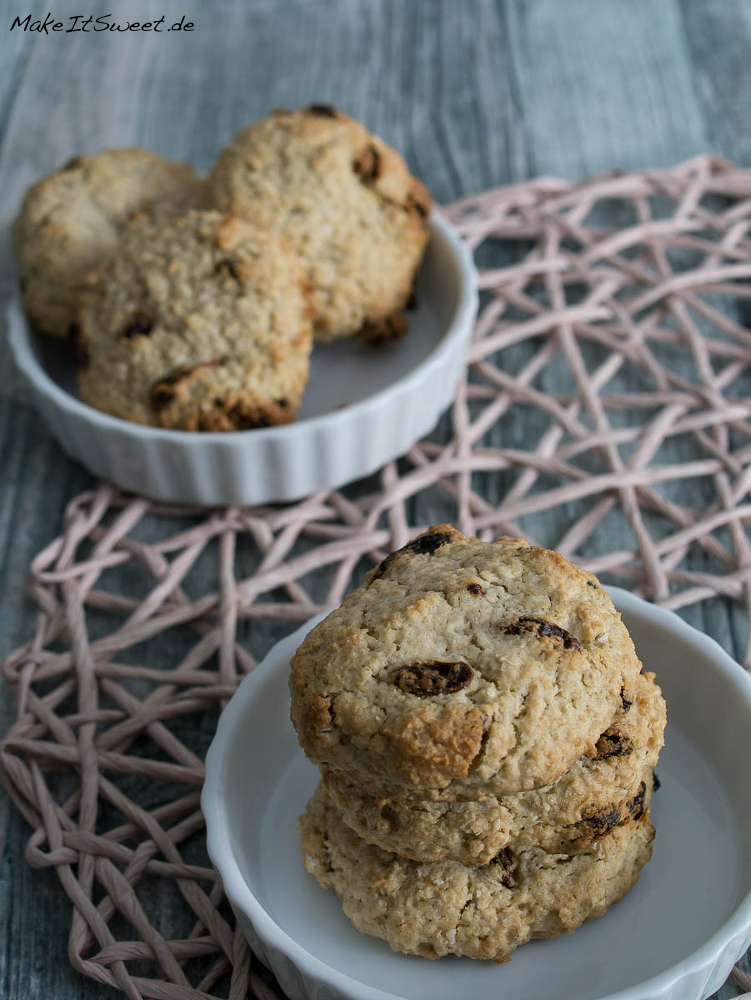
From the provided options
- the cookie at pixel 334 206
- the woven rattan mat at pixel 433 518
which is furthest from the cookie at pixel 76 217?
the woven rattan mat at pixel 433 518

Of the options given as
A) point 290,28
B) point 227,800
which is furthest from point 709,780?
point 290,28

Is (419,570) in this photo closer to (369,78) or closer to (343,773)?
(343,773)

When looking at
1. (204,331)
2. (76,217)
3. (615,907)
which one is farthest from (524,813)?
(76,217)

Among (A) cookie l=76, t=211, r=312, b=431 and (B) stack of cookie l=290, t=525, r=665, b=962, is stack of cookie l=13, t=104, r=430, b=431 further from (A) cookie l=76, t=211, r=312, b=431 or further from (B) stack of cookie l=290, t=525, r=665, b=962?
(B) stack of cookie l=290, t=525, r=665, b=962

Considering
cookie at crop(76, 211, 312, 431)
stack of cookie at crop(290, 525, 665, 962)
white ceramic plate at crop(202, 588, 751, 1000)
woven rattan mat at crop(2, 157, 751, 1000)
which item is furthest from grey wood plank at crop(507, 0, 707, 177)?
stack of cookie at crop(290, 525, 665, 962)

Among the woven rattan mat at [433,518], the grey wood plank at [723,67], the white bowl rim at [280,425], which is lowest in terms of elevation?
the grey wood plank at [723,67]

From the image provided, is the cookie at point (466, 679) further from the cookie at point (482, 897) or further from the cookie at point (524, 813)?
the cookie at point (482, 897)
